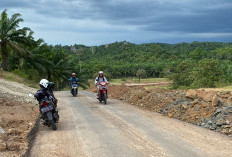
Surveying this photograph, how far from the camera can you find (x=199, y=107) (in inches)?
441

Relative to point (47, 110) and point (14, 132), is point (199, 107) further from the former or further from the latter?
point (14, 132)

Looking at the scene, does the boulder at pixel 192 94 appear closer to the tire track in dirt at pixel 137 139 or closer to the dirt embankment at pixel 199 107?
the dirt embankment at pixel 199 107

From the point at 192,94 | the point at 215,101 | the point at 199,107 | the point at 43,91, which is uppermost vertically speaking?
the point at 43,91

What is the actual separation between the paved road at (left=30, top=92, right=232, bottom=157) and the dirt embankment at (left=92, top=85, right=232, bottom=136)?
2.46 feet

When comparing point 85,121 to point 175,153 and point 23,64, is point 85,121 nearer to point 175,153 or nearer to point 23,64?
point 175,153

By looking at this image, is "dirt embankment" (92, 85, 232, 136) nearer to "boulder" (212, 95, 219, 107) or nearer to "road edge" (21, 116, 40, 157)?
"boulder" (212, 95, 219, 107)

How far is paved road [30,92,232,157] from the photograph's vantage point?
6.38 metres

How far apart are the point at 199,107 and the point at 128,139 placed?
187 inches

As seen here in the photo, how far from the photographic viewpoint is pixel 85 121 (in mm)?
10383

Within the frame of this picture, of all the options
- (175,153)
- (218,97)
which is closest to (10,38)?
(218,97)

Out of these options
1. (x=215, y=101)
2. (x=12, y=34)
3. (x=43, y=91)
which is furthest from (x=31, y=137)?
(x=12, y=34)

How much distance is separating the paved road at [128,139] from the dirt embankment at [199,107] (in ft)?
2.46

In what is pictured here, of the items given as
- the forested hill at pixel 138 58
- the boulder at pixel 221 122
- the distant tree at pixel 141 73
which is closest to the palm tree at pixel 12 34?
the boulder at pixel 221 122

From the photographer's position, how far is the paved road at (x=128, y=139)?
20.9 feet
